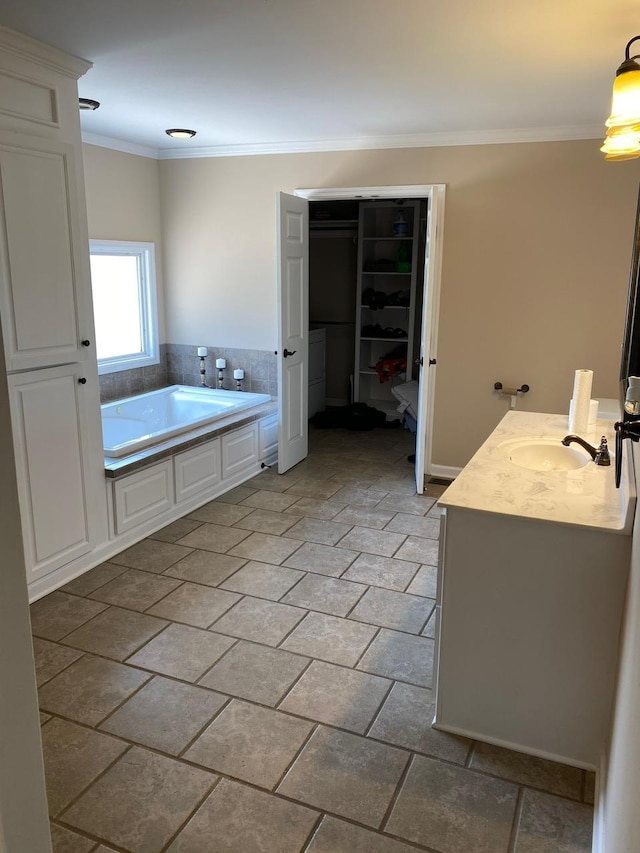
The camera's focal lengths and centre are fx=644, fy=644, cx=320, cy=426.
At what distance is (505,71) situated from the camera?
3004mm

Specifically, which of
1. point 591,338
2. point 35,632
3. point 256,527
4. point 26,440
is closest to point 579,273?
point 591,338

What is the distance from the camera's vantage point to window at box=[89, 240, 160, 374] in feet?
16.4

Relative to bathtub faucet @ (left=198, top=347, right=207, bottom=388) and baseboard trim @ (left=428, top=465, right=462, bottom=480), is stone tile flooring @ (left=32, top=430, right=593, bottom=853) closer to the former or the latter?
baseboard trim @ (left=428, top=465, right=462, bottom=480)

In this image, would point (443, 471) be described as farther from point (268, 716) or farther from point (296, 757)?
point (296, 757)

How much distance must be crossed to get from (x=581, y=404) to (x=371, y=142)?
2.73m

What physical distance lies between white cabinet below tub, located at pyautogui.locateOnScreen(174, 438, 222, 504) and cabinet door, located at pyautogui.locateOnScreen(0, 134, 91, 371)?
118 centimetres

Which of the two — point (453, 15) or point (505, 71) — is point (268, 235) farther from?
point (453, 15)

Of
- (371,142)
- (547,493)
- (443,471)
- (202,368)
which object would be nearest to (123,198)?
(202,368)

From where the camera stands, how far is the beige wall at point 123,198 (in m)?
4.66

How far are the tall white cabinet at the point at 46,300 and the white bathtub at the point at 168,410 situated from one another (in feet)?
3.63

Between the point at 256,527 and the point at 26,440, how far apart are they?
1.54 metres

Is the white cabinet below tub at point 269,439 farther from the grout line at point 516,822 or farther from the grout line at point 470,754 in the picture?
the grout line at point 516,822

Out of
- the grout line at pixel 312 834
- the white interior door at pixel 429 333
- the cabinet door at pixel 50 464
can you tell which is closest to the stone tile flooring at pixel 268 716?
the grout line at pixel 312 834

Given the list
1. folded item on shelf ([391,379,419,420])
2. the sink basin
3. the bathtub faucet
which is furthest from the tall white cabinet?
folded item on shelf ([391,379,419,420])
